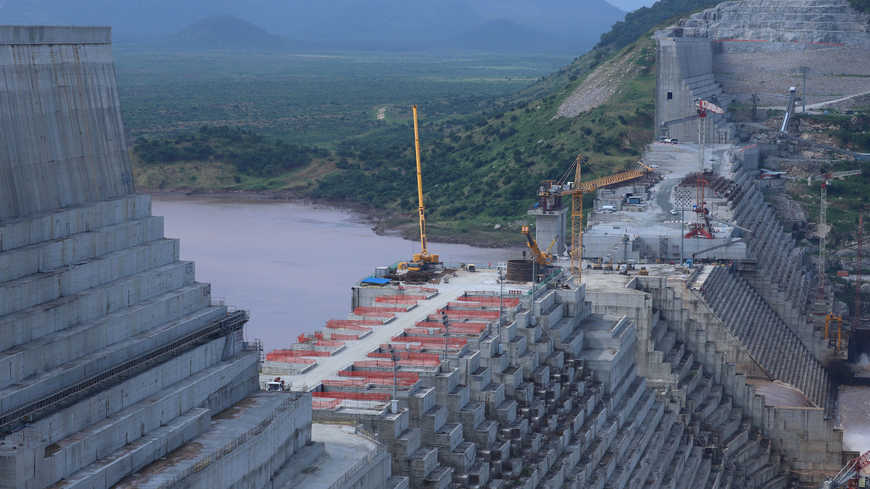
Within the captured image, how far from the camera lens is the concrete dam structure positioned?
130 ft

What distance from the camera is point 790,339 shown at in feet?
341

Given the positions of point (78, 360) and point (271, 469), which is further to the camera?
point (271, 469)

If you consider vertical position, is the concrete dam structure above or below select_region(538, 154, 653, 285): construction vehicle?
above

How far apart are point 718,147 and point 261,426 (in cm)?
Result: 11096

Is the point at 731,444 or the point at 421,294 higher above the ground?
the point at 421,294

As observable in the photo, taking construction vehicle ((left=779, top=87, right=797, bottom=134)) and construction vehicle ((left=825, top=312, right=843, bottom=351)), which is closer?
construction vehicle ((left=825, top=312, right=843, bottom=351))

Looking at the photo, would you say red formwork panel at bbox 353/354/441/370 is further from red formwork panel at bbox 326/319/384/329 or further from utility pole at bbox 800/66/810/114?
utility pole at bbox 800/66/810/114

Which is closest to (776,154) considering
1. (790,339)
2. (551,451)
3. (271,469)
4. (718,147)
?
(718,147)

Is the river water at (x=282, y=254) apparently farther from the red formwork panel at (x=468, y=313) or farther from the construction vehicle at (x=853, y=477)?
the construction vehicle at (x=853, y=477)

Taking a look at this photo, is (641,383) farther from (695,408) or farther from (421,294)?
(421,294)

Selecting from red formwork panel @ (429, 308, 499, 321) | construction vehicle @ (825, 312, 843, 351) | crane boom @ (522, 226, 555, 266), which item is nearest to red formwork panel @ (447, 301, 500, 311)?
red formwork panel @ (429, 308, 499, 321)

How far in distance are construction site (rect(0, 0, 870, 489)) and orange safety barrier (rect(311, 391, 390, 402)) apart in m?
0.15

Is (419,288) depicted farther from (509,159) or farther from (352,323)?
(509,159)

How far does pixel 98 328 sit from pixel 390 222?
117904 mm
